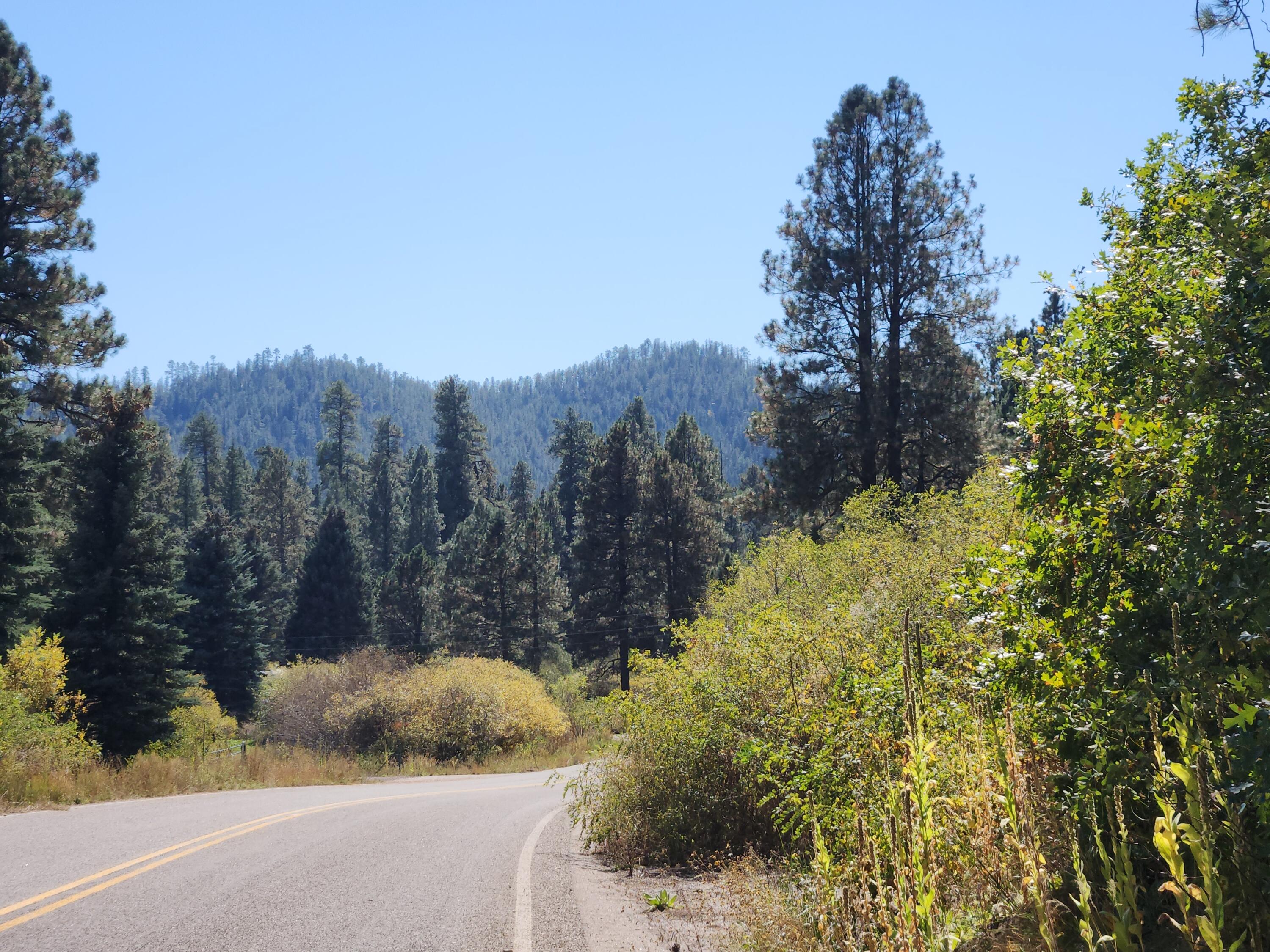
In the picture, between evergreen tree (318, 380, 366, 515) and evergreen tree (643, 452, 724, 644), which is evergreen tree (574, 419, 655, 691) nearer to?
evergreen tree (643, 452, 724, 644)

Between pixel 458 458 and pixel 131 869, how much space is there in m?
79.0

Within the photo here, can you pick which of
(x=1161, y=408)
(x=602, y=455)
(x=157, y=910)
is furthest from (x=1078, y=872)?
(x=602, y=455)

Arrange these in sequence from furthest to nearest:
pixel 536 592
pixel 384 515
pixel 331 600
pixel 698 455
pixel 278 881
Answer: pixel 384 515 → pixel 698 455 → pixel 331 600 → pixel 536 592 → pixel 278 881

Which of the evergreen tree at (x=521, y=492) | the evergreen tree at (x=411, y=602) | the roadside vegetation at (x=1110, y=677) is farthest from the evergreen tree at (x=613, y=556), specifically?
the roadside vegetation at (x=1110, y=677)

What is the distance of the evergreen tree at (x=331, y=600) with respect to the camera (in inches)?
2303

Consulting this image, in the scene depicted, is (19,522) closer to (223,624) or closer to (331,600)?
(223,624)

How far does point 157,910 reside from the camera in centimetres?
639

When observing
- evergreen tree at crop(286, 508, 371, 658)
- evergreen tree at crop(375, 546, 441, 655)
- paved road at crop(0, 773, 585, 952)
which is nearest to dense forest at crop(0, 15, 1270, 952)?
paved road at crop(0, 773, 585, 952)

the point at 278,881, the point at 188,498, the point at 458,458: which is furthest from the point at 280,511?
the point at 278,881

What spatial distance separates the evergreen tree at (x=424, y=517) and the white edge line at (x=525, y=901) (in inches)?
2972

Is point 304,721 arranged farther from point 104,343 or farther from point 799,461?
point 799,461

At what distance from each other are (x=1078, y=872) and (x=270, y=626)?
72.3 m

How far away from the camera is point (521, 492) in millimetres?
82562

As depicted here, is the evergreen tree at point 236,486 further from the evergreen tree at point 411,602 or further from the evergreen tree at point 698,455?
the evergreen tree at point 698,455
